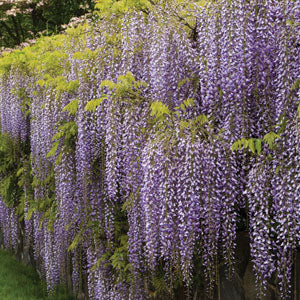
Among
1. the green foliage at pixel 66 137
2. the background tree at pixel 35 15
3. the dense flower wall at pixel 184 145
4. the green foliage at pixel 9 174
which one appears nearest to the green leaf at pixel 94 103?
the dense flower wall at pixel 184 145

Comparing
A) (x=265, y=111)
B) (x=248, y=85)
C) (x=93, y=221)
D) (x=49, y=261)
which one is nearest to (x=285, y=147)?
(x=265, y=111)

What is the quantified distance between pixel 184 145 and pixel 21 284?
4.92 metres

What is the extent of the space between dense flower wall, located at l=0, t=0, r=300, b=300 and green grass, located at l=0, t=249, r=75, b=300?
175 centimetres

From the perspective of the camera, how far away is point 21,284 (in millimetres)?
6926

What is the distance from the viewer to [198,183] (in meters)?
3.03

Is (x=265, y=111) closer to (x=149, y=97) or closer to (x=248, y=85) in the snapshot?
(x=248, y=85)

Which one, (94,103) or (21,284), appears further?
(21,284)

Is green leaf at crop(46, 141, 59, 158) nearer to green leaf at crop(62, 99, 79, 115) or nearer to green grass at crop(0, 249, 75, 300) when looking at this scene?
green leaf at crop(62, 99, 79, 115)

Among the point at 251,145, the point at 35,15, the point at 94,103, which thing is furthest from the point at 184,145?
the point at 35,15

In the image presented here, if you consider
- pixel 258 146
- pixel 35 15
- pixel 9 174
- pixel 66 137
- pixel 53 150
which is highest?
pixel 35 15

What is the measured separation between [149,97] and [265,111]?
1.05m

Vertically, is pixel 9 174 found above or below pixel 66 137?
above

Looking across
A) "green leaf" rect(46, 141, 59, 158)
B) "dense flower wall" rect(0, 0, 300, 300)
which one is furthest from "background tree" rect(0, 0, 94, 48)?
"dense flower wall" rect(0, 0, 300, 300)

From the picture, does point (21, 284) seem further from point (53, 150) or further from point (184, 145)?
point (184, 145)
